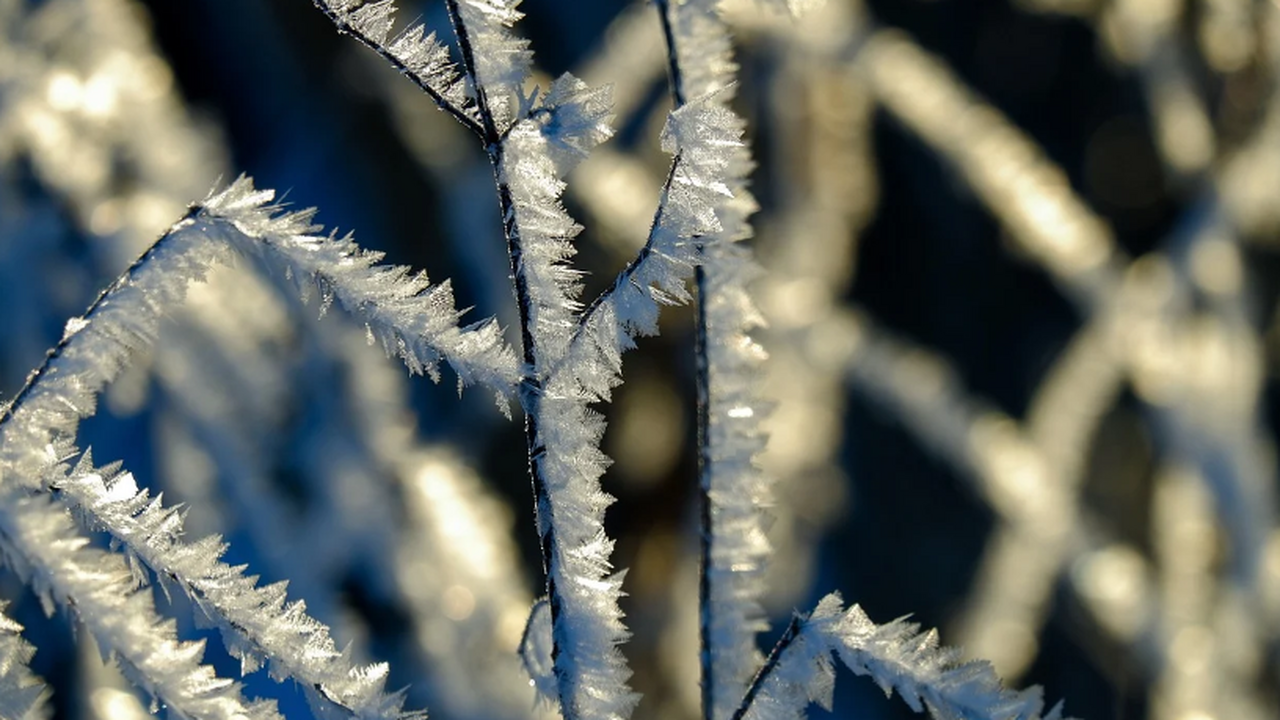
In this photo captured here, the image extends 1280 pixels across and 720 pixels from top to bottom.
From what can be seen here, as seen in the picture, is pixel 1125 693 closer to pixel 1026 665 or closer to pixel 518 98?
pixel 1026 665

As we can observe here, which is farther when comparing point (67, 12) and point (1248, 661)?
point (1248, 661)

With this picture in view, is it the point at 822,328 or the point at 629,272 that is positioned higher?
the point at 629,272

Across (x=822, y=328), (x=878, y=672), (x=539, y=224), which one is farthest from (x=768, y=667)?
(x=822, y=328)

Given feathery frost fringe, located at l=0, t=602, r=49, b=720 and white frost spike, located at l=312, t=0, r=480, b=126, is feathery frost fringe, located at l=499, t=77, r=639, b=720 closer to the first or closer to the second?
white frost spike, located at l=312, t=0, r=480, b=126

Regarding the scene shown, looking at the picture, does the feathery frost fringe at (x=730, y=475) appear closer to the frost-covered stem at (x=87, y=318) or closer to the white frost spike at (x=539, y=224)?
the white frost spike at (x=539, y=224)

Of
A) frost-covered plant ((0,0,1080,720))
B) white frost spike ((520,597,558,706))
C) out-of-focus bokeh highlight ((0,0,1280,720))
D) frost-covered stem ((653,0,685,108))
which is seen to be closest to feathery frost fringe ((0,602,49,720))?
frost-covered plant ((0,0,1080,720))

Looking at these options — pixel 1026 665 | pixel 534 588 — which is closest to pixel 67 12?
pixel 534 588

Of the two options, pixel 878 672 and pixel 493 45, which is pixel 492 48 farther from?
pixel 878 672
